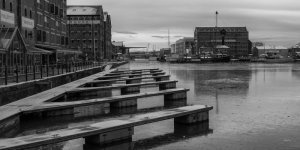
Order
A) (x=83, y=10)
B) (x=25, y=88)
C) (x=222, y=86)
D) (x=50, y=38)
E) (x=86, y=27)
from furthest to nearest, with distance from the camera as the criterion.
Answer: (x=83, y=10) → (x=86, y=27) → (x=50, y=38) → (x=222, y=86) → (x=25, y=88)

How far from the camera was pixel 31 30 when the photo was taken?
45250mm

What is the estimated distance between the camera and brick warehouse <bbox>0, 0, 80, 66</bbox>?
32.0m

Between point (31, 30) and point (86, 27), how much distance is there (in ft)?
242

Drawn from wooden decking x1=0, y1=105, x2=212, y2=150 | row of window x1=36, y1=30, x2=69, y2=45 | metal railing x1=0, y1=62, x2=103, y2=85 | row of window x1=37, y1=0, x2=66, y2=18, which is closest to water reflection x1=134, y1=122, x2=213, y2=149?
wooden decking x1=0, y1=105, x2=212, y2=150

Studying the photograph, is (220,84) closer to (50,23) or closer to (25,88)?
(25,88)

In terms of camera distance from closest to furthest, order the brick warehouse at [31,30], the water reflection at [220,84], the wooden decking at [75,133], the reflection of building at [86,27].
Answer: the wooden decking at [75,133]
the water reflection at [220,84]
the brick warehouse at [31,30]
the reflection of building at [86,27]

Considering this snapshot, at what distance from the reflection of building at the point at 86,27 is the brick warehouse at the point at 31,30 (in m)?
50.0

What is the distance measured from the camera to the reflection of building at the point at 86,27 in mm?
115812

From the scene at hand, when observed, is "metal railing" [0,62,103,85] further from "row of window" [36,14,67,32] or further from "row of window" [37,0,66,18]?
"row of window" [37,0,66,18]

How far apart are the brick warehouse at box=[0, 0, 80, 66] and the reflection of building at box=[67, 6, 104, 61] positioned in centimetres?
4999

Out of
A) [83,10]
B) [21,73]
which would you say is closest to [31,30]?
[21,73]

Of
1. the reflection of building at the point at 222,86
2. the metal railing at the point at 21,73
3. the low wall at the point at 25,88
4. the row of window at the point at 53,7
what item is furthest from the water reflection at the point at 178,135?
the row of window at the point at 53,7

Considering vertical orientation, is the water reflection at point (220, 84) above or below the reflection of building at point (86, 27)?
below

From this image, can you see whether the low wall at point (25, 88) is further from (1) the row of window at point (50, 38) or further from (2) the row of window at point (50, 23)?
(2) the row of window at point (50, 23)
